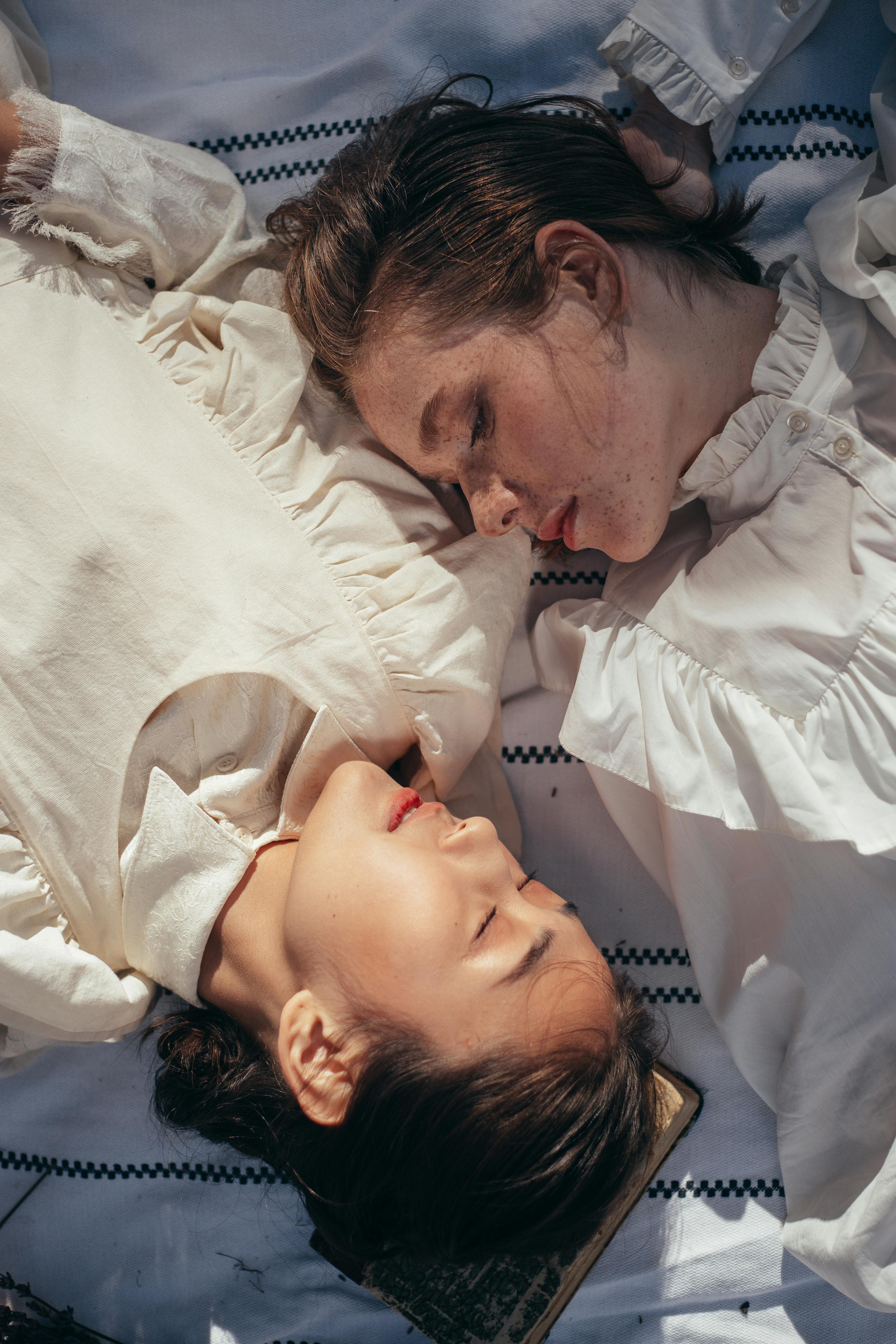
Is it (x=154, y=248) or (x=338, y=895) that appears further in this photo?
(x=154, y=248)

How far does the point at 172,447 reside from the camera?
4.72 ft

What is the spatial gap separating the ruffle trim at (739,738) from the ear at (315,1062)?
23.6 inches

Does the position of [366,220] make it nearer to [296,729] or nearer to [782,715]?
[296,729]

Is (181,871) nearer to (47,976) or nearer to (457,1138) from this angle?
(47,976)

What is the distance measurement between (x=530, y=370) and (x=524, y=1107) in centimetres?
104

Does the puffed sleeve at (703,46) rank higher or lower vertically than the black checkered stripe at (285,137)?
higher

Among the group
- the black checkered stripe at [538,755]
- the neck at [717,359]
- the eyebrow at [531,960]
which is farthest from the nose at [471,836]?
the neck at [717,359]

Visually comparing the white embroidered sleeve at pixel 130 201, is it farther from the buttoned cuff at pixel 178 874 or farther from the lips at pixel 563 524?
the buttoned cuff at pixel 178 874

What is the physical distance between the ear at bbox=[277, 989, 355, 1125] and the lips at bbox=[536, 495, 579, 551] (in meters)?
0.80

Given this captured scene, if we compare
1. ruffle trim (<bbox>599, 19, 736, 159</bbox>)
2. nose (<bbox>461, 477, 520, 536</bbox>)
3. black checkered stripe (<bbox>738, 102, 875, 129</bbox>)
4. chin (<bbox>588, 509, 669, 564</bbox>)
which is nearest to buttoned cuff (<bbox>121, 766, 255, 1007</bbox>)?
nose (<bbox>461, 477, 520, 536</bbox>)

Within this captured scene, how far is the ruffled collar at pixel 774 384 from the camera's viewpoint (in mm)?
1478

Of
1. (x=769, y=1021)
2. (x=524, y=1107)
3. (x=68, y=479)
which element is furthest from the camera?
(x=769, y=1021)

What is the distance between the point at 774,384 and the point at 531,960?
39.2 inches

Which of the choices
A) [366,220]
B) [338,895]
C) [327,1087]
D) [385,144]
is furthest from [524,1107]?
[385,144]
